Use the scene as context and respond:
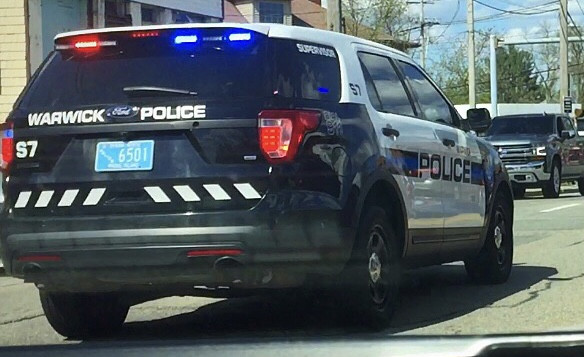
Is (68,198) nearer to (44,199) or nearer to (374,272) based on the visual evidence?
(44,199)

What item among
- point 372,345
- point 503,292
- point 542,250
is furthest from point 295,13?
point 372,345

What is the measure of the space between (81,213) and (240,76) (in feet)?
3.75

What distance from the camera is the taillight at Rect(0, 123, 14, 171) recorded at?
5.76m

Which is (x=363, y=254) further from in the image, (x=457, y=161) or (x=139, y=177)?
(x=457, y=161)

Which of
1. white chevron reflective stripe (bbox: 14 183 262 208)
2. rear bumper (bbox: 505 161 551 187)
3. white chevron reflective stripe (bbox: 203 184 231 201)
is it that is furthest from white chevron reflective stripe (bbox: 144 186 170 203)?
rear bumper (bbox: 505 161 551 187)

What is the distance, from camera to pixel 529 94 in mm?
69750

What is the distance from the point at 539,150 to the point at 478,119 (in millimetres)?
13285

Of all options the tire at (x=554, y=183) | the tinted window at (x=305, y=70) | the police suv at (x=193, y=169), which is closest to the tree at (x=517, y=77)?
the tire at (x=554, y=183)

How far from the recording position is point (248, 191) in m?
5.37

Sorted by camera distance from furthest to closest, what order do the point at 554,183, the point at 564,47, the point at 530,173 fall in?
the point at 564,47 < the point at 554,183 < the point at 530,173

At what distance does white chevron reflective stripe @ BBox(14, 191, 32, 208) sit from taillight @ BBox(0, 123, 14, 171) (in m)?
0.23

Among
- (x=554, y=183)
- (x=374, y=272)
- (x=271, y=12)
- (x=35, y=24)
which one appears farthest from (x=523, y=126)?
(x=271, y=12)

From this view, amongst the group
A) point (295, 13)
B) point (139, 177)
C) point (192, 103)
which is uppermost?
point (295, 13)

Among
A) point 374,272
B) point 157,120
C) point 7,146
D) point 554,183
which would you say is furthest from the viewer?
point 554,183
